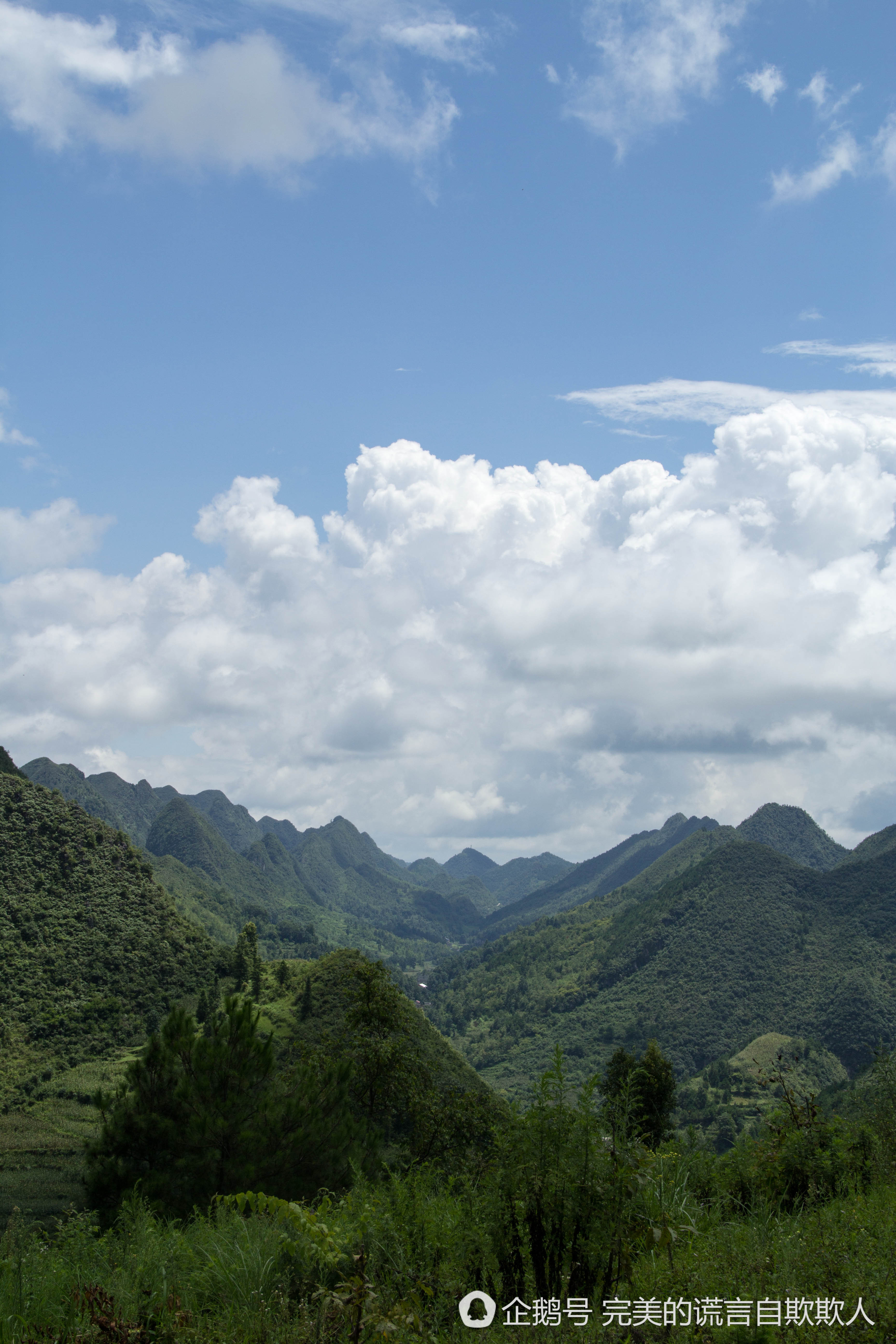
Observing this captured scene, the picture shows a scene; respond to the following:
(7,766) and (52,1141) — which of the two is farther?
(7,766)

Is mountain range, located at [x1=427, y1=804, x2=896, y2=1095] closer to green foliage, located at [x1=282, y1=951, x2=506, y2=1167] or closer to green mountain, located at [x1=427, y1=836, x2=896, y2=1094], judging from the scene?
green mountain, located at [x1=427, y1=836, x2=896, y2=1094]

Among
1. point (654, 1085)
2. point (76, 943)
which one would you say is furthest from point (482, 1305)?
point (76, 943)

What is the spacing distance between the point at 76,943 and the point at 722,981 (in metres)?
122

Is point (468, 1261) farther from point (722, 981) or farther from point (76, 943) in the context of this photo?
point (722, 981)

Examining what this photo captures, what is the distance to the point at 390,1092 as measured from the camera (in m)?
24.1

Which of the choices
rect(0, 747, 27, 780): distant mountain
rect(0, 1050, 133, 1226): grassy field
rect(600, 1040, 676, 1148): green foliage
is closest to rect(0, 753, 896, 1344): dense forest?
rect(600, 1040, 676, 1148): green foliage

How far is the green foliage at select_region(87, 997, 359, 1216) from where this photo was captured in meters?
15.1

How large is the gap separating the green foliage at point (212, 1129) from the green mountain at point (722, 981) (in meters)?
121

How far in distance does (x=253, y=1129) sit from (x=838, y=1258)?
12472 millimetres

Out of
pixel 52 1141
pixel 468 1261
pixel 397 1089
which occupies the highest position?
pixel 468 1261

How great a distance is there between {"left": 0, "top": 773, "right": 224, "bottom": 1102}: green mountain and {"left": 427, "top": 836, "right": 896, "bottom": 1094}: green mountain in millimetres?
68254

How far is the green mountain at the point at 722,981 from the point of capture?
131500 mm

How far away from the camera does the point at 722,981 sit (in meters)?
155

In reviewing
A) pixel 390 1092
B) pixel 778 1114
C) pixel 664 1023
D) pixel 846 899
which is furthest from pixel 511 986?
pixel 778 1114
